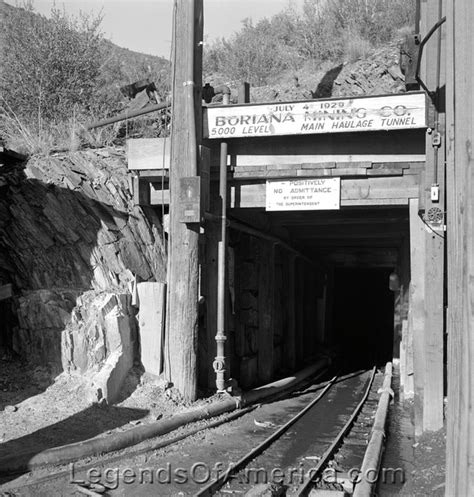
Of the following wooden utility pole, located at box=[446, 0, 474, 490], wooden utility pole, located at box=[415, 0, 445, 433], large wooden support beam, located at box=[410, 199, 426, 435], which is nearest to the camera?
wooden utility pole, located at box=[446, 0, 474, 490]

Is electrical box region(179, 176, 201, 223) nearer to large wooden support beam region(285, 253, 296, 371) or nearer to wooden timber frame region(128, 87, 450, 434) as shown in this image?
wooden timber frame region(128, 87, 450, 434)

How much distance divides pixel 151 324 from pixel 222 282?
54.5 inches

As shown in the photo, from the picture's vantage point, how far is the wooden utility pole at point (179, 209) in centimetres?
1006

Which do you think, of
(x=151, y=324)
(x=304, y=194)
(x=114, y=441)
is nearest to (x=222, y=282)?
(x=151, y=324)

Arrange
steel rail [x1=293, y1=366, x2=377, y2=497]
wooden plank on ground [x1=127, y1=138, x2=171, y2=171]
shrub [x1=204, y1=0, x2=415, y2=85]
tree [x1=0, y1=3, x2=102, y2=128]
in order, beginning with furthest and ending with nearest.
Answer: shrub [x1=204, y1=0, x2=415, y2=85], tree [x1=0, y1=3, x2=102, y2=128], wooden plank on ground [x1=127, y1=138, x2=171, y2=171], steel rail [x1=293, y1=366, x2=377, y2=497]

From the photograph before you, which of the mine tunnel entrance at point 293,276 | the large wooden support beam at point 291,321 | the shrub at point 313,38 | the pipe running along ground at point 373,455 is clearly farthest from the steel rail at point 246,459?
the shrub at point 313,38

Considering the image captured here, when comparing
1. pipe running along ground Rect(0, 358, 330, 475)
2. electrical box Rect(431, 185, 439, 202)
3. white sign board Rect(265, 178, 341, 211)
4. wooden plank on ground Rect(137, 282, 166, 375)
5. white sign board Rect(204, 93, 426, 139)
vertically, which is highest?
white sign board Rect(204, 93, 426, 139)

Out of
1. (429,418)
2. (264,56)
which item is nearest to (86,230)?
(429,418)

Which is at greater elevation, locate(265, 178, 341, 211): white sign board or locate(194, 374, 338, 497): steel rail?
locate(265, 178, 341, 211): white sign board

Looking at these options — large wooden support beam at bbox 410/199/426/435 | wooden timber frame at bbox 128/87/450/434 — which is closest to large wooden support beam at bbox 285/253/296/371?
wooden timber frame at bbox 128/87/450/434

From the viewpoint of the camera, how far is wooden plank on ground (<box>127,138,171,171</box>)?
35.9 ft

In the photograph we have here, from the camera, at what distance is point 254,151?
11.1 meters

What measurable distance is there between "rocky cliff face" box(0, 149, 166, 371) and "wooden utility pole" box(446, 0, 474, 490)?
745 centimetres

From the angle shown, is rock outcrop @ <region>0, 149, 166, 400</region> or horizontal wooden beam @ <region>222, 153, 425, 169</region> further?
horizontal wooden beam @ <region>222, 153, 425, 169</region>
